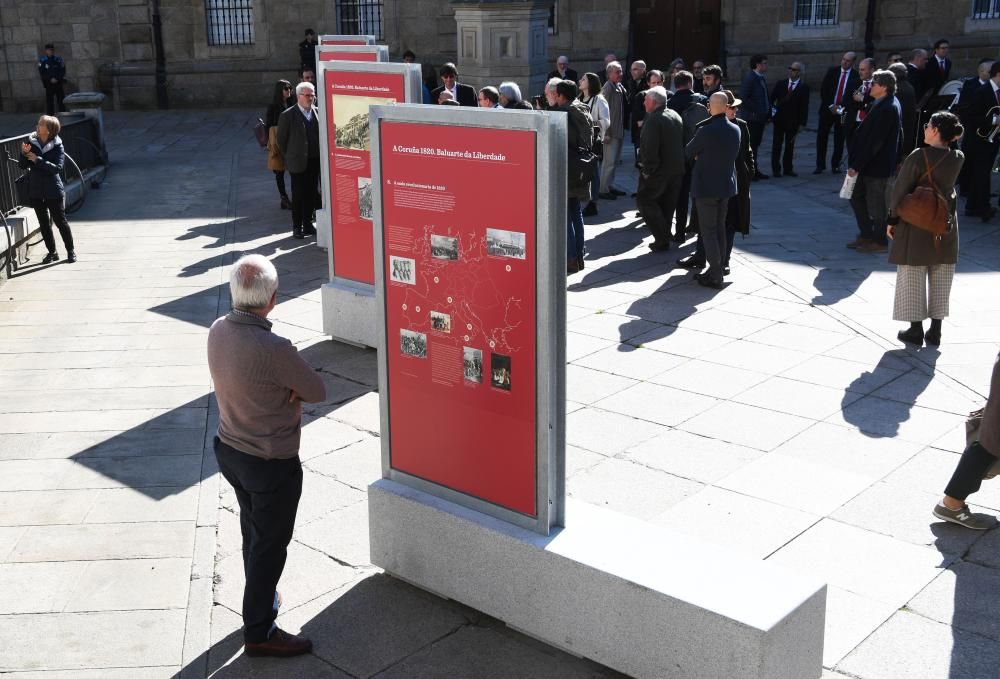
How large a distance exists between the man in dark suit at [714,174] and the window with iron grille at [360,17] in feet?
56.7

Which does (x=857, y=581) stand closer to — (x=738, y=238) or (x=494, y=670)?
(x=494, y=670)

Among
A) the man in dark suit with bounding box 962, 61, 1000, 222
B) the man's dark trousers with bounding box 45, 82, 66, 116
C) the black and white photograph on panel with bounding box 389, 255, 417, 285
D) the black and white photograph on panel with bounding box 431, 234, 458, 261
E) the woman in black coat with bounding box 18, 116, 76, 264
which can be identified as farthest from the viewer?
the man's dark trousers with bounding box 45, 82, 66, 116

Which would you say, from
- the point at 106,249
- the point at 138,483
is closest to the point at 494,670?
the point at 138,483

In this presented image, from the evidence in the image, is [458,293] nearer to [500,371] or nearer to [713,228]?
[500,371]

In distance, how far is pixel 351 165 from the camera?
367 inches

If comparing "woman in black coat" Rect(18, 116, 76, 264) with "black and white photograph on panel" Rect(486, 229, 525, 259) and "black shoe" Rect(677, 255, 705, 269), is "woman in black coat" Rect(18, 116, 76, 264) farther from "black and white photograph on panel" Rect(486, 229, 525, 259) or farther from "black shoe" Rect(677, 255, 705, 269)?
"black and white photograph on panel" Rect(486, 229, 525, 259)

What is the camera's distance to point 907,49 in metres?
26.3

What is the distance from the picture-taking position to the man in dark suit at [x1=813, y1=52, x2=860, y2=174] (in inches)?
649

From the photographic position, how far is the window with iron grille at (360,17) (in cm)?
2633

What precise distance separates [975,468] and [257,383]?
12.2 ft

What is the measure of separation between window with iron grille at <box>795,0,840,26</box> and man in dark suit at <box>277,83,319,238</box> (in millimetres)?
16848

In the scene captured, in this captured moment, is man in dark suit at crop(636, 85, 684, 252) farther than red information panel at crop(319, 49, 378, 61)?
Yes

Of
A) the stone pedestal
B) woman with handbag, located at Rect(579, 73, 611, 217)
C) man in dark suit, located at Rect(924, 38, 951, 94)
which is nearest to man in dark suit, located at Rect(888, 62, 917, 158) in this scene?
woman with handbag, located at Rect(579, 73, 611, 217)

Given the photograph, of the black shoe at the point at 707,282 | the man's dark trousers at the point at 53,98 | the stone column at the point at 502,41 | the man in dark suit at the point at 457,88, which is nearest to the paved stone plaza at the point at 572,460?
the black shoe at the point at 707,282
